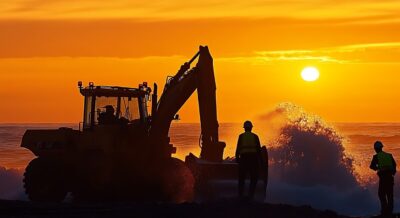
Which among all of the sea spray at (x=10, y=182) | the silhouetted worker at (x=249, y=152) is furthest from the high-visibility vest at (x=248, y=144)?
the sea spray at (x=10, y=182)

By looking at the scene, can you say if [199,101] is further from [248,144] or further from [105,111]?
[248,144]

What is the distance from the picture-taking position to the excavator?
3053 cm

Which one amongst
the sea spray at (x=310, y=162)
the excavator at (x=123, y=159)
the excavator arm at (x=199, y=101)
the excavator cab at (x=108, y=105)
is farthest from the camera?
the sea spray at (x=310, y=162)

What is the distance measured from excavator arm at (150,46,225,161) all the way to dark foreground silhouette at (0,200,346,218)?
659cm

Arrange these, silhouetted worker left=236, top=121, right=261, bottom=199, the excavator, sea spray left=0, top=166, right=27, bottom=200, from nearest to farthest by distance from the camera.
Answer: silhouetted worker left=236, top=121, right=261, bottom=199
the excavator
sea spray left=0, top=166, right=27, bottom=200

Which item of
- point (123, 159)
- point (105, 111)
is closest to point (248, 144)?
point (123, 159)

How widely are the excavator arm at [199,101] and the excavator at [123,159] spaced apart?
3cm

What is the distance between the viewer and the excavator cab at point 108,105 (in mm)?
31297

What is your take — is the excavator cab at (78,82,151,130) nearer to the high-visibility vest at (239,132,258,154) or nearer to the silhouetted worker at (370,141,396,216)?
the high-visibility vest at (239,132,258,154)

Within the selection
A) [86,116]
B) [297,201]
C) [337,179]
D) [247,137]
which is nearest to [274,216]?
[247,137]

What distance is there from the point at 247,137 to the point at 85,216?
5.44m

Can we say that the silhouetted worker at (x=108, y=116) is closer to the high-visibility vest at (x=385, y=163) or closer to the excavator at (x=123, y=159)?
the excavator at (x=123, y=159)

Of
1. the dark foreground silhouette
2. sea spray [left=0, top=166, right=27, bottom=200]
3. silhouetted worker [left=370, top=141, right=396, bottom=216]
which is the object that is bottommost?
the dark foreground silhouette

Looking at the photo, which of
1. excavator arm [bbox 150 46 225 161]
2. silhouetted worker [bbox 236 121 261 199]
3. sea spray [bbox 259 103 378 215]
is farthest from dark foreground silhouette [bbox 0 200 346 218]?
sea spray [bbox 259 103 378 215]
